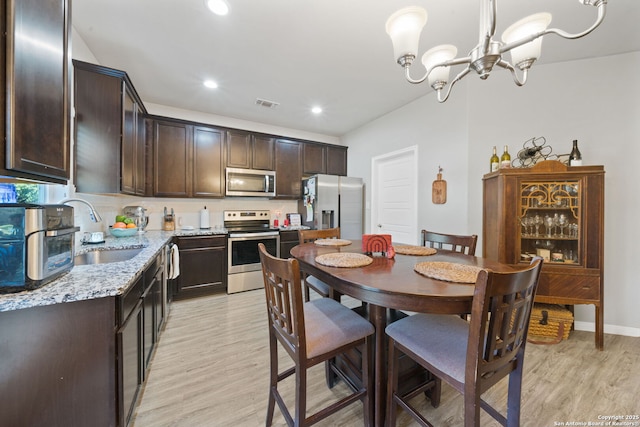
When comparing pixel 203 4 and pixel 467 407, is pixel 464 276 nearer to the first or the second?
pixel 467 407

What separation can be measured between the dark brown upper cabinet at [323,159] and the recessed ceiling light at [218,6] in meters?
2.51

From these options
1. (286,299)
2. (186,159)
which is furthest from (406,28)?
(186,159)

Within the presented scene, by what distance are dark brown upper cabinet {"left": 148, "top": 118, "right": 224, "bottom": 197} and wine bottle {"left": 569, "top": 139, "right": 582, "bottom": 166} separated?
403 centimetres

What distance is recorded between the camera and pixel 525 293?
39.6 inches

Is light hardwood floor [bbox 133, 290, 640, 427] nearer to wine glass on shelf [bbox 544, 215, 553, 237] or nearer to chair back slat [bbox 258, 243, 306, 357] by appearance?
chair back slat [bbox 258, 243, 306, 357]

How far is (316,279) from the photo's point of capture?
2.02 metres

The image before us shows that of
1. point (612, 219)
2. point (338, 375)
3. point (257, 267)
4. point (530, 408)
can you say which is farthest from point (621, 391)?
point (257, 267)

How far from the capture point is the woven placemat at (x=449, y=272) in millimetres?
1143

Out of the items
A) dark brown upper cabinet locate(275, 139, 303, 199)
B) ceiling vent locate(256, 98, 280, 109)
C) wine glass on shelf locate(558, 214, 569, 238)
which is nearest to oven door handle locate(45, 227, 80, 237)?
ceiling vent locate(256, 98, 280, 109)

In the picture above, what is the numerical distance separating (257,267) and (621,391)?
11.4ft

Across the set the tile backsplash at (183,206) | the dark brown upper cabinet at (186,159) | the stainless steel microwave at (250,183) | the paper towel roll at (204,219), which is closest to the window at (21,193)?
the tile backsplash at (183,206)

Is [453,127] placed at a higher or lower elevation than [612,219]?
higher

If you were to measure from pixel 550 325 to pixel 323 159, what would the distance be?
3622mm

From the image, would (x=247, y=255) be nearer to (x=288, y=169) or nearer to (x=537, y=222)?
(x=288, y=169)
